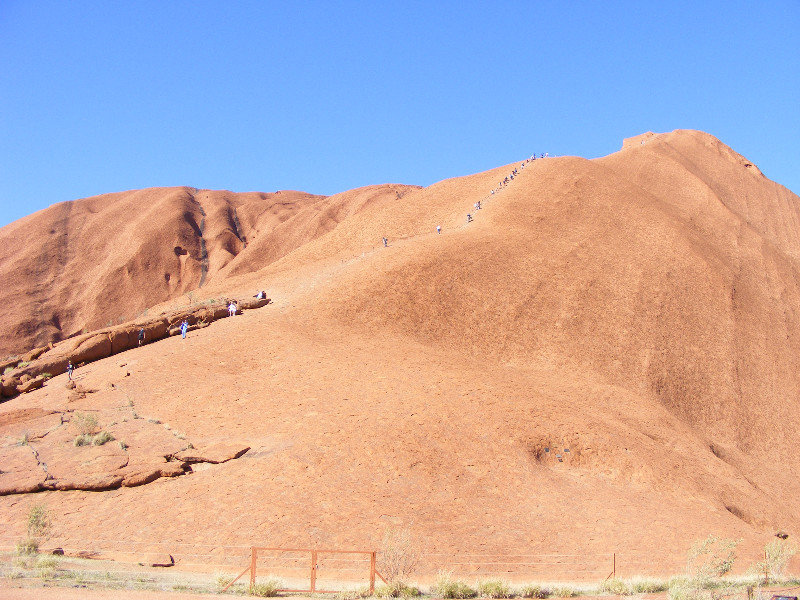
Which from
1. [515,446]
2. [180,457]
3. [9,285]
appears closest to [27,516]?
[180,457]

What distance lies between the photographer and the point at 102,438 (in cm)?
2066

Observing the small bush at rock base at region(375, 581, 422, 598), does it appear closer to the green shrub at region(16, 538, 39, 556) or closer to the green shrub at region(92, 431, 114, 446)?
the green shrub at region(16, 538, 39, 556)

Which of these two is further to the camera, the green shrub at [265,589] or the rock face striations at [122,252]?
the rock face striations at [122,252]

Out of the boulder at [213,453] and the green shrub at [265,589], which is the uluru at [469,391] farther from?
the green shrub at [265,589]

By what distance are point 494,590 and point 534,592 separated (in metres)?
0.83

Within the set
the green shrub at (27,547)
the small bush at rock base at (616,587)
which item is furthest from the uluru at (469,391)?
the small bush at rock base at (616,587)

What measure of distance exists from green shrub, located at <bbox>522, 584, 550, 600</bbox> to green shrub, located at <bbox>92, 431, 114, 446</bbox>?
13.2 meters

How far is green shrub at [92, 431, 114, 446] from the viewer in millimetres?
20575

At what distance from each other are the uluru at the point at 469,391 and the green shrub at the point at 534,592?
2821 millimetres

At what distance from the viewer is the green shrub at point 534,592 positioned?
14.0 m

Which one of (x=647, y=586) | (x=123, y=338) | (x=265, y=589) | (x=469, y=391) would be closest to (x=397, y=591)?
(x=265, y=589)

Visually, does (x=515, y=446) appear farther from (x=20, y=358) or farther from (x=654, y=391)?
(x=20, y=358)

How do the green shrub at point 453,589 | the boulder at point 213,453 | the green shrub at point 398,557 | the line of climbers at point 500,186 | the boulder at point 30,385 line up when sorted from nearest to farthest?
the green shrub at point 453,589, the green shrub at point 398,557, the boulder at point 213,453, the boulder at point 30,385, the line of climbers at point 500,186

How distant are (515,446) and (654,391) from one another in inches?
463
